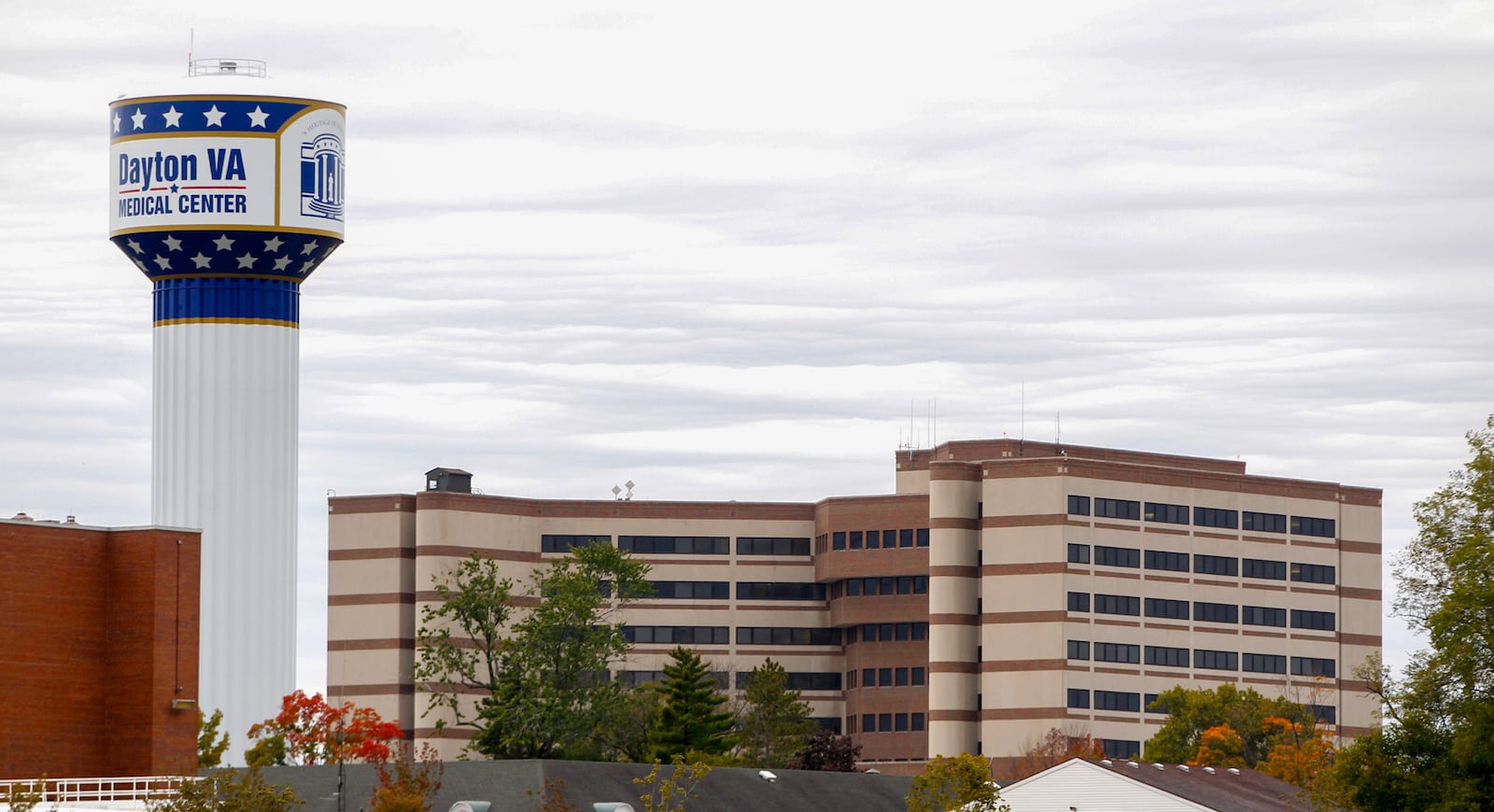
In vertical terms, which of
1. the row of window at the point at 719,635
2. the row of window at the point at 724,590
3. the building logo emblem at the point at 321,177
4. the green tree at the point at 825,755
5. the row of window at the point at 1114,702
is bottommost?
the green tree at the point at 825,755

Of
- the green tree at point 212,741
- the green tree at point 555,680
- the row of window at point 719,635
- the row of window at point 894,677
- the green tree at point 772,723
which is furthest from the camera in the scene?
the row of window at point 719,635

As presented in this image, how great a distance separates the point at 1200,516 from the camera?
158 metres

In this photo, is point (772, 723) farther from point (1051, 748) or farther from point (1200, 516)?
point (1200, 516)

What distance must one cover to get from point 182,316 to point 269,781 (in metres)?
21.8

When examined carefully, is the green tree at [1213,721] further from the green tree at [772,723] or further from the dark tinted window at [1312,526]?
the green tree at [772,723]

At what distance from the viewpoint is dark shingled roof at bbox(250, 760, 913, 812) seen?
71625 mm

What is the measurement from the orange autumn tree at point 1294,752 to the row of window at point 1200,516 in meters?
14.6

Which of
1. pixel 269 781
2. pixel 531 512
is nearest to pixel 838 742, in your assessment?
pixel 531 512

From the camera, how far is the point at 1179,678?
156375mm

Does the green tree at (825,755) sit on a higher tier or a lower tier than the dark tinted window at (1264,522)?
lower

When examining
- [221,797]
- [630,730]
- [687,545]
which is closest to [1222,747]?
[630,730]

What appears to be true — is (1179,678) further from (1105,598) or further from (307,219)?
(307,219)

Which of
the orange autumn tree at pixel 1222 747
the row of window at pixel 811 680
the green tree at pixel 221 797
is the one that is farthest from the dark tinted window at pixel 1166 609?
→ the green tree at pixel 221 797

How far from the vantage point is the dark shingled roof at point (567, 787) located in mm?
71625
